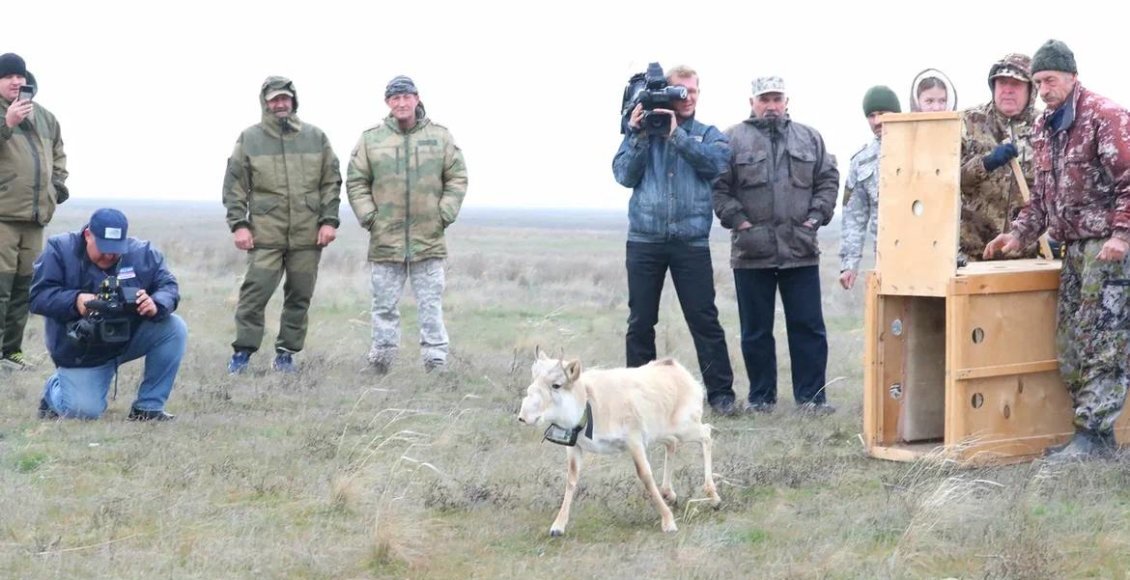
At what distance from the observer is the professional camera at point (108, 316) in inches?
355

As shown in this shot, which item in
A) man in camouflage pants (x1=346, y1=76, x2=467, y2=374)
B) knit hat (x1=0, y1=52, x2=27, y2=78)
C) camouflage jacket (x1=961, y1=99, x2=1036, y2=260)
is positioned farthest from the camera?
man in camouflage pants (x1=346, y1=76, x2=467, y2=374)

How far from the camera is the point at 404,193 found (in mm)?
11547

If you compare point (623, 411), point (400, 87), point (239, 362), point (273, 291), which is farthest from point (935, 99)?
point (239, 362)

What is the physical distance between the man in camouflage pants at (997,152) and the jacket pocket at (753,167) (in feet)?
4.68

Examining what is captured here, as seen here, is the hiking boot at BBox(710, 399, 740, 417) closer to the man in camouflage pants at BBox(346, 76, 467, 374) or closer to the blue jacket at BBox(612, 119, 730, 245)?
the blue jacket at BBox(612, 119, 730, 245)

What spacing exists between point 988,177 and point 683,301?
2213mm

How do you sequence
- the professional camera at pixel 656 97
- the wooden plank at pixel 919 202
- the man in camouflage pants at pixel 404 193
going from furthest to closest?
the man in camouflage pants at pixel 404 193
the professional camera at pixel 656 97
the wooden plank at pixel 919 202

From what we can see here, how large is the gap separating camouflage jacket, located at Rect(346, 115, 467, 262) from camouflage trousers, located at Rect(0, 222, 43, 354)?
8.34 ft

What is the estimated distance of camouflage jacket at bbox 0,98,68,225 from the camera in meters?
11.2

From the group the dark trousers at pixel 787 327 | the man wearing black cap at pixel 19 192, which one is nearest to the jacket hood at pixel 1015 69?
the dark trousers at pixel 787 327

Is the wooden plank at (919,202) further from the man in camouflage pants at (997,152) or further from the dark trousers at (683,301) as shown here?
the dark trousers at (683,301)

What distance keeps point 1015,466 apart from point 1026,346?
69 cm

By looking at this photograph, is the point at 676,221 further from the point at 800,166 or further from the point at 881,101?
the point at 881,101

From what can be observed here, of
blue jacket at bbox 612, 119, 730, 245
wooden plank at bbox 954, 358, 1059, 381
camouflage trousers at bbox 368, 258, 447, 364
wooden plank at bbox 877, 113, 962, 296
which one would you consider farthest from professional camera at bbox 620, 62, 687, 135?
camouflage trousers at bbox 368, 258, 447, 364
